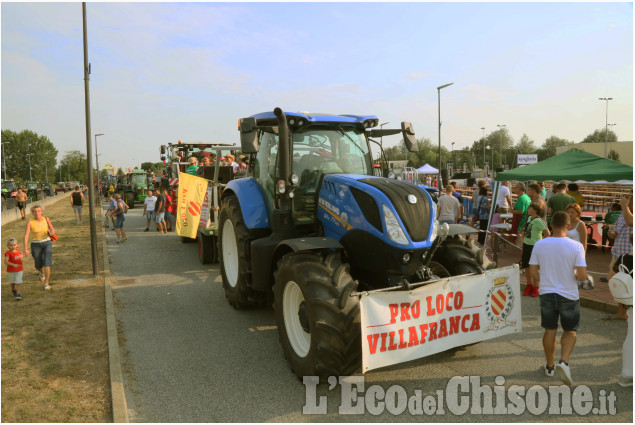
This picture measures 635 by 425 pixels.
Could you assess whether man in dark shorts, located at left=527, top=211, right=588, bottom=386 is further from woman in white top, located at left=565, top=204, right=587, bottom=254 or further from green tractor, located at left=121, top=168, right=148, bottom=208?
green tractor, located at left=121, top=168, right=148, bottom=208

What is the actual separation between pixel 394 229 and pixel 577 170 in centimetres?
850

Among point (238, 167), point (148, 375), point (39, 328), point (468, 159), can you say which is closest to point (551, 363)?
point (148, 375)

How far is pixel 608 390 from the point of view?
4.29 metres

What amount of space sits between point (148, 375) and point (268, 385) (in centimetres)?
133

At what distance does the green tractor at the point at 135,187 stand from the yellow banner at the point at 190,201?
19.7 metres

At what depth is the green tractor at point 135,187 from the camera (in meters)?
29.0

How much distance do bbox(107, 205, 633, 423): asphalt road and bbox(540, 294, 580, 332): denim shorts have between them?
55cm

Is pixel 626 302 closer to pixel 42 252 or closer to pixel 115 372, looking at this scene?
pixel 115 372

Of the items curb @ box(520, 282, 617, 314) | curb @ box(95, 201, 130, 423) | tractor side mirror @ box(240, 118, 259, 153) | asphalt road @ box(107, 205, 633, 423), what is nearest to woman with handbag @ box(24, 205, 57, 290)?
curb @ box(95, 201, 130, 423)

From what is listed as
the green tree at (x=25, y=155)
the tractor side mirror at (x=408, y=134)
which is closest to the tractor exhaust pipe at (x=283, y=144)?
the tractor side mirror at (x=408, y=134)

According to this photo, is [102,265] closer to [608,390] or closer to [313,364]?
[313,364]

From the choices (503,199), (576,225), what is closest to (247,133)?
(576,225)

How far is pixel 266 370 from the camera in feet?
16.0

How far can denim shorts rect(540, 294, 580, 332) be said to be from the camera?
4.41m
